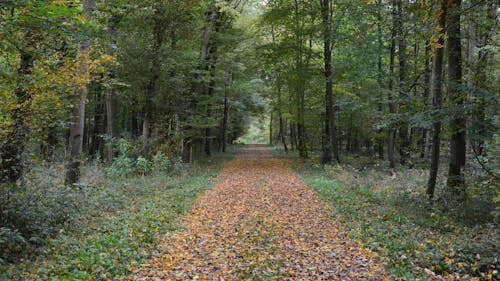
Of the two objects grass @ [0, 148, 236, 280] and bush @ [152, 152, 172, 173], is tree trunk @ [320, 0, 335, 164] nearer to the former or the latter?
bush @ [152, 152, 172, 173]

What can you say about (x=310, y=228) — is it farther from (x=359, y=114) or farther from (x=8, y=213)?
(x=359, y=114)

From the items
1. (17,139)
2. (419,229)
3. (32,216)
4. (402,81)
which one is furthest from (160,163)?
(402,81)

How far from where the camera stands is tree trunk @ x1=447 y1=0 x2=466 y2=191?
805 centimetres

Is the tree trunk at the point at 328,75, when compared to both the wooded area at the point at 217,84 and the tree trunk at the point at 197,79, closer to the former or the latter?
the wooded area at the point at 217,84

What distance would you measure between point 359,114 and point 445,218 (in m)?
15.4

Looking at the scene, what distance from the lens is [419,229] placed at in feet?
24.5

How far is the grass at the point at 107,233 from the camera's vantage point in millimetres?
5121

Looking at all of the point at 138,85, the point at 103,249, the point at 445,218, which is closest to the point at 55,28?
the point at 103,249

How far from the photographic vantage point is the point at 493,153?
25.4 feet

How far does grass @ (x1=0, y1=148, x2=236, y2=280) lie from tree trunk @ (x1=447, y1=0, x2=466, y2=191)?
6958 millimetres

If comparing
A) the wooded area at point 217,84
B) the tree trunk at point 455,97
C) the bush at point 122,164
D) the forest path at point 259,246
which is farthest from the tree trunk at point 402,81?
the bush at point 122,164

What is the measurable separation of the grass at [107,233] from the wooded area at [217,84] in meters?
0.46

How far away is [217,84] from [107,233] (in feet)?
63.6

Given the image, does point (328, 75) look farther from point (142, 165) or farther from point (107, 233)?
point (107, 233)
